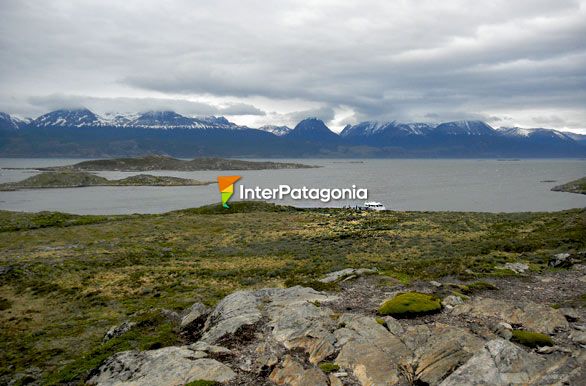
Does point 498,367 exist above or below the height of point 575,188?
above

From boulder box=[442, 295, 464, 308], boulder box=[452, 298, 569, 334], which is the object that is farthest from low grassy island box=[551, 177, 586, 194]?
boulder box=[452, 298, 569, 334]

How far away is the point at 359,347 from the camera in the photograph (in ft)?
51.8

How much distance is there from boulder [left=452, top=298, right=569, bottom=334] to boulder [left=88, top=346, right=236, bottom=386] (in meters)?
11.0

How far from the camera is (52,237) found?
63875mm

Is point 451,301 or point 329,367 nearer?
point 329,367

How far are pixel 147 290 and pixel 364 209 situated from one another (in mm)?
74249

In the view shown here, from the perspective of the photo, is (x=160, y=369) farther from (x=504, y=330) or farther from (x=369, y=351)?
(x=504, y=330)

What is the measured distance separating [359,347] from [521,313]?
24.6 feet

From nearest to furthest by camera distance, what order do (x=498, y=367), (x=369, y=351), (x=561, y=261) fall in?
1. (x=498, y=367)
2. (x=369, y=351)
3. (x=561, y=261)

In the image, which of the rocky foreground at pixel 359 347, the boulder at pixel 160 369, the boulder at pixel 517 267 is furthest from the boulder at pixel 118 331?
the boulder at pixel 517 267

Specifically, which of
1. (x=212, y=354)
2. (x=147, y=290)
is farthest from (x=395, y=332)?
(x=147, y=290)

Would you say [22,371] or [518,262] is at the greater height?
[518,262]

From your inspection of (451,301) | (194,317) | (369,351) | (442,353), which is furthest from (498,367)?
(194,317)

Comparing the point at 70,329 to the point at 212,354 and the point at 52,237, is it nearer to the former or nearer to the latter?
the point at 212,354
